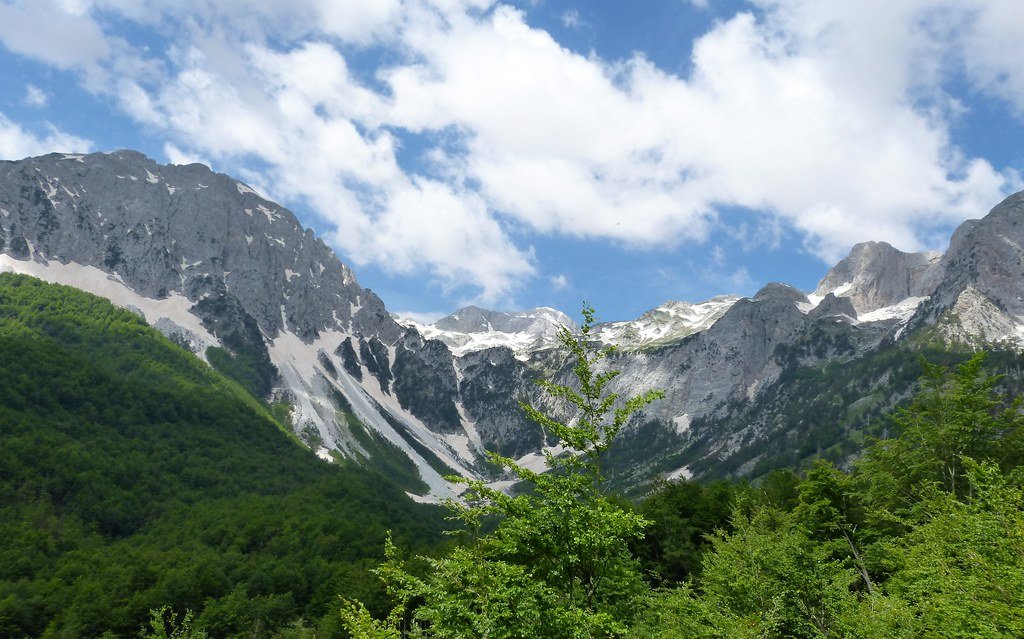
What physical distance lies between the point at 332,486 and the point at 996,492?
190586mm

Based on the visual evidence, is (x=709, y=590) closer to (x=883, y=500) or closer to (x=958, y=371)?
(x=883, y=500)

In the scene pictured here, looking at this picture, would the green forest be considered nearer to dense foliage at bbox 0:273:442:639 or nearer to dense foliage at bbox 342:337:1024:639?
dense foliage at bbox 342:337:1024:639

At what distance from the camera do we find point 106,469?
6791 inches

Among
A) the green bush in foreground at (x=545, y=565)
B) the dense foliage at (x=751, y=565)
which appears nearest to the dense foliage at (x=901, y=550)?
the dense foliage at (x=751, y=565)

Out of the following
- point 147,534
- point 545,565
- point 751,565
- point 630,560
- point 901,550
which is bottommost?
point 901,550

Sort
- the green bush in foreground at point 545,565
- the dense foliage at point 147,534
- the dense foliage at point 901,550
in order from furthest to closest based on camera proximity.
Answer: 1. the dense foliage at point 147,534
2. the dense foliage at point 901,550
3. the green bush in foreground at point 545,565

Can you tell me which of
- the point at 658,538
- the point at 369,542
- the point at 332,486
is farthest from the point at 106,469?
the point at 658,538

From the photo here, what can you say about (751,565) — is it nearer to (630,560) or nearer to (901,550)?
(901,550)

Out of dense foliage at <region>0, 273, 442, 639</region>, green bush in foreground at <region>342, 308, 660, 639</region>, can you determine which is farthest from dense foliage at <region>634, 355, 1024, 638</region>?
dense foliage at <region>0, 273, 442, 639</region>

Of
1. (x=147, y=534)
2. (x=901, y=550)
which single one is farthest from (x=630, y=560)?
(x=147, y=534)

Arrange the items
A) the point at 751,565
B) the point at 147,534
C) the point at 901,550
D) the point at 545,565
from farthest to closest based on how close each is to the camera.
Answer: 1. the point at 147,534
2. the point at 751,565
3. the point at 901,550
4. the point at 545,565

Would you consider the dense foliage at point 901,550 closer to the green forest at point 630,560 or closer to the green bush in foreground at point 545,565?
the green forest at point 630,560

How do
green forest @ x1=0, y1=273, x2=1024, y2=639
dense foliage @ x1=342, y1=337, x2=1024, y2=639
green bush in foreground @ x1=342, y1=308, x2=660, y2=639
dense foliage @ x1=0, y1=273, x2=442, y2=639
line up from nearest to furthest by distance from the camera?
green bush in foreground @ x1=342, y1=308, x2=660, y2=639 < dense foliage @ x1=342, y1=337, x2=1024, y2=639 < green forest @ x1=0, y1=273, x2=1024, y2=639 < dense foliage @ x1=0, y1=273, x2=442, y2=639

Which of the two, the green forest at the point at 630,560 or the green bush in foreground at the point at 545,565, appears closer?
the green bush in foreground at the point at 545,565
